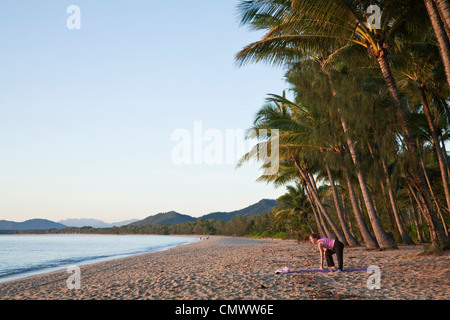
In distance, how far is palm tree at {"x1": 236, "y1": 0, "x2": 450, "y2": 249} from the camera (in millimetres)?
8680

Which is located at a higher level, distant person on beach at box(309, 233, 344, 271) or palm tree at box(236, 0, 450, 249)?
palm tree at box(236, 0, 450, 249)

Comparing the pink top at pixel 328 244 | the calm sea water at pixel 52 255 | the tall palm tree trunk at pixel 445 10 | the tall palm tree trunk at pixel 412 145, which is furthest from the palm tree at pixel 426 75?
the calm sea water at pixel 52 255

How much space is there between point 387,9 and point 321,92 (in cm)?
305

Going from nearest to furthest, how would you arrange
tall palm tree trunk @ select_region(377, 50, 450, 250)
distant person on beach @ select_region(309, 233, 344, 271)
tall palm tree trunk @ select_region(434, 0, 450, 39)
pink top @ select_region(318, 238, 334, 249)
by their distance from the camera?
tall palm tree trunk @ select_region(434, 0, 450, 39) < distant person on beach @ select_region(309, 233, 344, 271) < pink top @ select_region(318, 238, 334, 249) < tall palm tree trunk @ select_region(377, 50, 450, 250)

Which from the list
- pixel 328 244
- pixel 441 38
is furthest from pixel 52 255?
pixel 441 38

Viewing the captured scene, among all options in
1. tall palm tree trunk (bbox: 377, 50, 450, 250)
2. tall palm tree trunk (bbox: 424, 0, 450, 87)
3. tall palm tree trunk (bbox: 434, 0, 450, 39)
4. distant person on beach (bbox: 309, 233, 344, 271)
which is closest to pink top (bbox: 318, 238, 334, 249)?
distant person on beach (bbox: 309, 233, 344, 271)

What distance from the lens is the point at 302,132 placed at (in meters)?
16.0

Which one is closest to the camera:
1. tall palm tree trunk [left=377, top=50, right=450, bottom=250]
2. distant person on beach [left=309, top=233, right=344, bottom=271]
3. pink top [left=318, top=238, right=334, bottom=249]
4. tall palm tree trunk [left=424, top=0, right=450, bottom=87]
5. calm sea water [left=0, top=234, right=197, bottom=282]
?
tall palm tree trunk [left=424, top=0, right=450, bottom=87]

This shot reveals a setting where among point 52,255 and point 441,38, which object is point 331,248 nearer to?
point 441,38

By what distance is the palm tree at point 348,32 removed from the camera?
868 centimetres

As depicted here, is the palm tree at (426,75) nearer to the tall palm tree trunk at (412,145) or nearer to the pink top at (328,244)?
the tall palm tree trunk at (412,145)

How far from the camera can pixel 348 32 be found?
9.66 meters

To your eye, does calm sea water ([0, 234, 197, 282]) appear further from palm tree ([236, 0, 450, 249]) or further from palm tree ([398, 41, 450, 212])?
palm tree ([398, 41, 450, 212])
